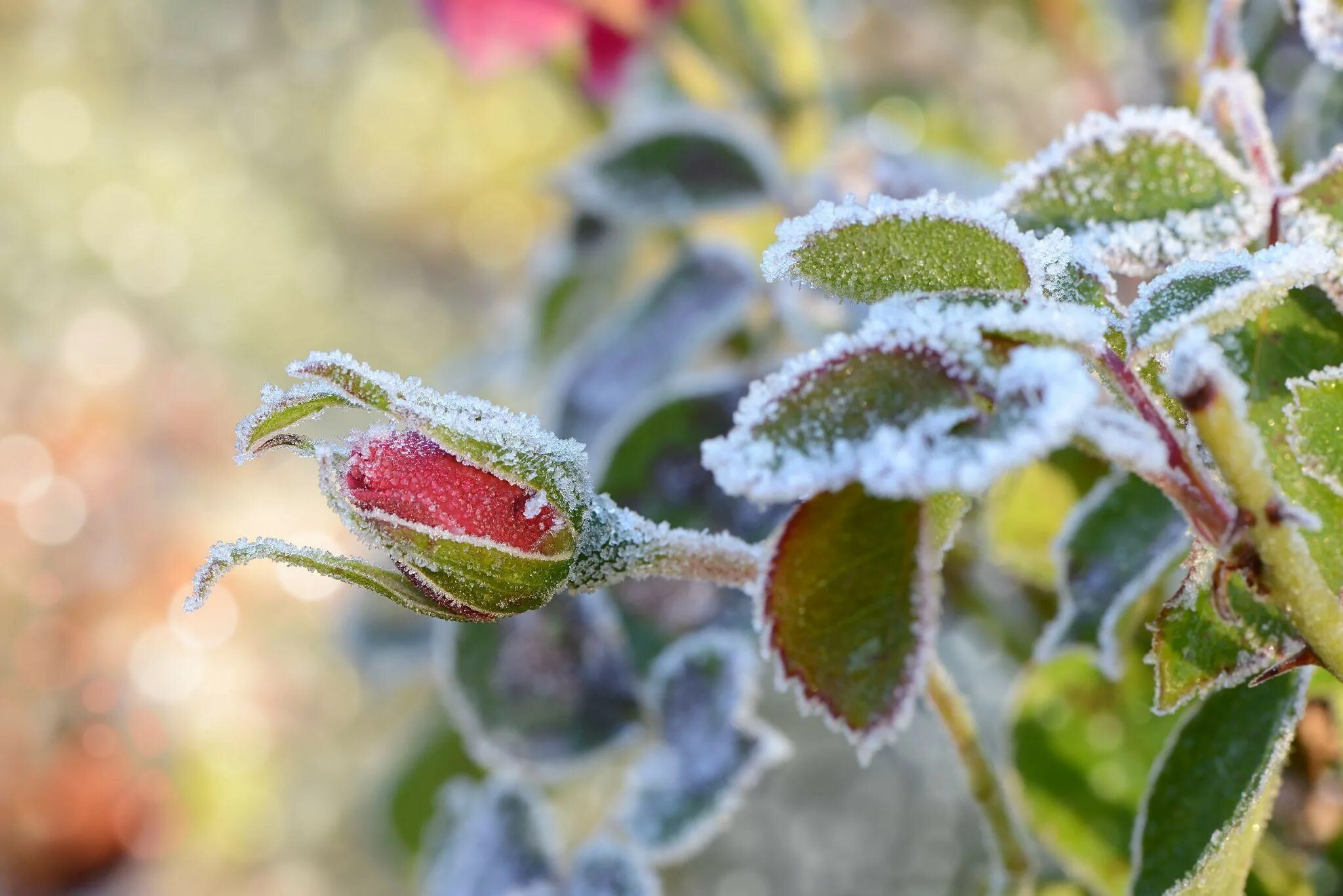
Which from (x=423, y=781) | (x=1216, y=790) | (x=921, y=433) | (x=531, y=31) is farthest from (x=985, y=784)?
(x=531, y=31)

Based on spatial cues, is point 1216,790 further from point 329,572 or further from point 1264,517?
point 329,572

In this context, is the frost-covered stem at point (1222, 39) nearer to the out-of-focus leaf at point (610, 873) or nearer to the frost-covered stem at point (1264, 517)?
the frost-covered stem at point (1264, 517)

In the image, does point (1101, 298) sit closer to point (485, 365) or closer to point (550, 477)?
point (550, 477)

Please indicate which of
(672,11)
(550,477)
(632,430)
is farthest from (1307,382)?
(672,11)

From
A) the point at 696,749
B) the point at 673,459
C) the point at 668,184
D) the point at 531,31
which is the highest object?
the point at 531,31

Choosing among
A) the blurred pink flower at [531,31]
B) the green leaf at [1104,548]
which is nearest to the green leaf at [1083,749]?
the green leaf at [1104,548]
